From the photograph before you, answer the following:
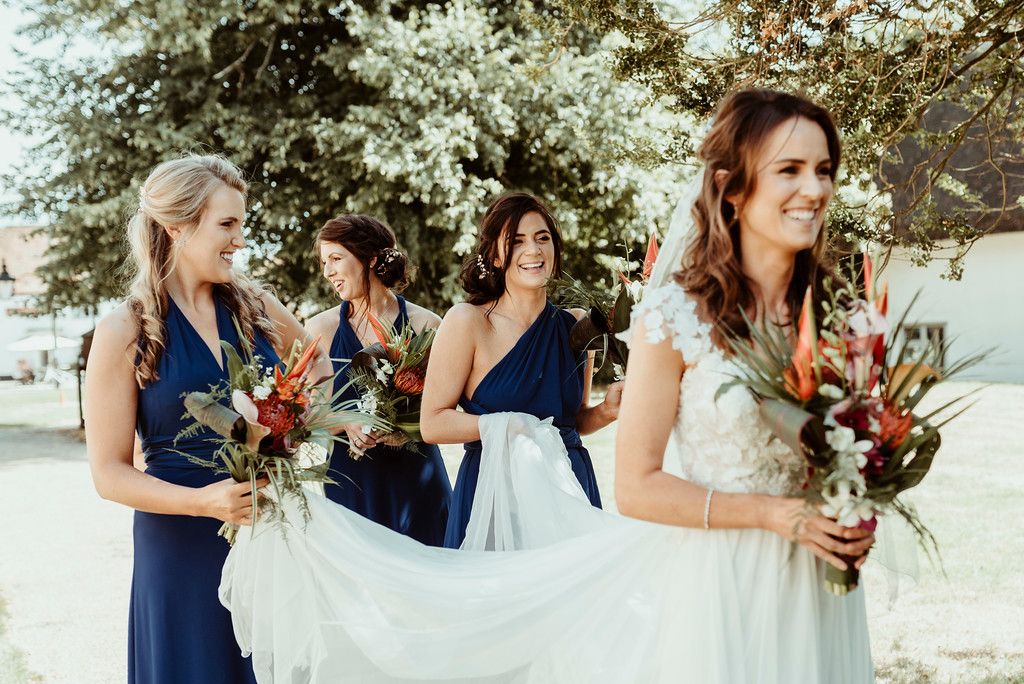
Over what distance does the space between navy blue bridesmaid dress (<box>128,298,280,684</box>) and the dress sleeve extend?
166 cm

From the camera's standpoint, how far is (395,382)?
5.14m

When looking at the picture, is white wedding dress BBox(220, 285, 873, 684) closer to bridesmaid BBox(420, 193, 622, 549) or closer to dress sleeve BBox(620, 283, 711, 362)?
dress sleeve BBox(620, 283, 711, 362)

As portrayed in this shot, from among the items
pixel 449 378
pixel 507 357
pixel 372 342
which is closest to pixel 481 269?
pixel 507 357

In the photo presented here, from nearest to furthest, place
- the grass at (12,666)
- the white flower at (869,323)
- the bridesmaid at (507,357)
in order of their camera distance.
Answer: the white flower at (869,323)
the bridesmaid at (507,357)
the grass at (12,666)

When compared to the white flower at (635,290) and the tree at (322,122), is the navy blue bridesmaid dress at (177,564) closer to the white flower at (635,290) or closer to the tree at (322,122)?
the white flower at (635,290)

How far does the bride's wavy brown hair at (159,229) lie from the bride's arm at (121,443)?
0.06 metres

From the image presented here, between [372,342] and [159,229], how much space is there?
229 centimetres

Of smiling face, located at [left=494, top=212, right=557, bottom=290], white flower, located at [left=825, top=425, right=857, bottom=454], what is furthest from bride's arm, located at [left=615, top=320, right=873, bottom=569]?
smiling face, located at [left=494, top=212, right=557, bottom=290]

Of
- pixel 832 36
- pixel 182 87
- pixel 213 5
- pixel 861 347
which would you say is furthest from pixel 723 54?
pixel 182 87

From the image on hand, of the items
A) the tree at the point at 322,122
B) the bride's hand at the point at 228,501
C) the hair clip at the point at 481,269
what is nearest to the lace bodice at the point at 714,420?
the bride's hand at the point at 228,501

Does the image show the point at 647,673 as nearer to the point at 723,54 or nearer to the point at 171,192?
the point at 171,192

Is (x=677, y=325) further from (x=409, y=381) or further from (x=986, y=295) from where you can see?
(x=986, y=295)

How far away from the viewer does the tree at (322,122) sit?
55.9ft

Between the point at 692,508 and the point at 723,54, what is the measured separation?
4.17m
